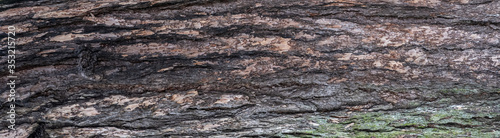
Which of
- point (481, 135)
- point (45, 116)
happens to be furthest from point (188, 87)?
point (481, 135)

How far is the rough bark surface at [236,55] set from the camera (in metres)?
1.33

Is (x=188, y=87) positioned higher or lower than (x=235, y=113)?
higher

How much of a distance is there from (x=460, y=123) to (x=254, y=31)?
3.78 feet

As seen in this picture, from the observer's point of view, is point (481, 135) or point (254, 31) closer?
point (254, 31)

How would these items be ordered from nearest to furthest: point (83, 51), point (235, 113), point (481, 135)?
point (83, 51), point (235, 113), point (481, 135)

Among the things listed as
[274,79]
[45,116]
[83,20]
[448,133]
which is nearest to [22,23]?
[83,20]

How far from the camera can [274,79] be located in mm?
1376

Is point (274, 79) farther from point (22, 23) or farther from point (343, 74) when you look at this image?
point (22, 23)

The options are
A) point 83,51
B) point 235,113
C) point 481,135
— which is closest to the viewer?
point 83,51

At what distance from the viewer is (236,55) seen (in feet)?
4.42

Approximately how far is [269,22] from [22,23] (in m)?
1.13

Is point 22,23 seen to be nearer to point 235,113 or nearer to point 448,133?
point 235,113

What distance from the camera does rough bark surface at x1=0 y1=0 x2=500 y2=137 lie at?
1334 mm

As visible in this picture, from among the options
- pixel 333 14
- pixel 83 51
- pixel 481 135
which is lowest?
pixel 481 135
